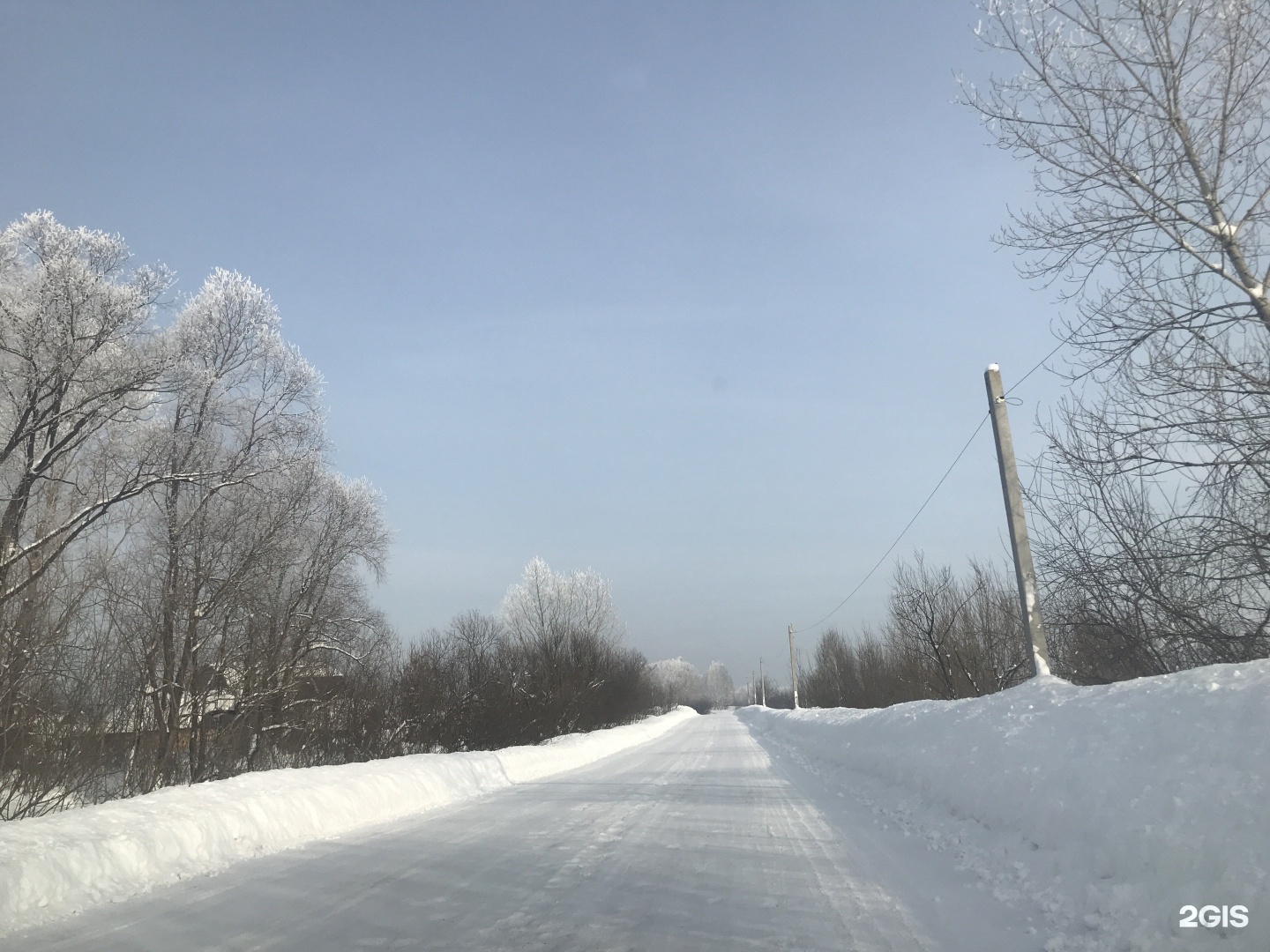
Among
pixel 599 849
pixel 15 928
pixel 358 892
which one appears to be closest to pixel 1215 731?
pixel 599 849

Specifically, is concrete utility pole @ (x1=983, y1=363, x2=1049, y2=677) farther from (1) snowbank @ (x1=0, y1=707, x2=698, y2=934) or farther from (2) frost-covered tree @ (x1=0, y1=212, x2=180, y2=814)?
(2) frost-covered tree @ (x1=0, y1=212, x2=180, y2=814)

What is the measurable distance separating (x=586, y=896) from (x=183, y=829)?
4302 millimetres

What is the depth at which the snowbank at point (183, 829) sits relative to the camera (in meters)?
5.52

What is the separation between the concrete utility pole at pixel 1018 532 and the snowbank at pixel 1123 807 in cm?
165

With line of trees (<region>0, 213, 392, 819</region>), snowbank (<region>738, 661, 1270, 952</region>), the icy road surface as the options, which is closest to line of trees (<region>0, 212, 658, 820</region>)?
line of trees (<region>0, 213, 392, 819</region>)

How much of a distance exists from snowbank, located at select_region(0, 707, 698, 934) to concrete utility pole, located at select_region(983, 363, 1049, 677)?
9646mm

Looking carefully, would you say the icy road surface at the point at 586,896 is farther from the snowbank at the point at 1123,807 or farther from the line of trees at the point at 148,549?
the line of trees at the point at 148,549

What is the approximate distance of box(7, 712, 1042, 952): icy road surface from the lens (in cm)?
460

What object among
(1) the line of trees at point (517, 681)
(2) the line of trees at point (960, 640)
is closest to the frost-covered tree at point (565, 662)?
(1) the line of trees at point (517, 681)

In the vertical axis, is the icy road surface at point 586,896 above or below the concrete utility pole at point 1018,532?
below

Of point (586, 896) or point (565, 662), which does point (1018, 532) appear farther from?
point (565, 662)

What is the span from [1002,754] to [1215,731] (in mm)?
3058

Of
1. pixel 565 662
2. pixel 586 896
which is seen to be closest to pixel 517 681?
pixel 565 662

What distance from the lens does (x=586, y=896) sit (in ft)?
18.1
